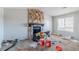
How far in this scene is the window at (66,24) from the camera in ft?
4.10

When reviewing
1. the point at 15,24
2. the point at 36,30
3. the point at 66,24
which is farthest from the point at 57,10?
the point at 15,24

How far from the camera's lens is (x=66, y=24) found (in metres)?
1.28

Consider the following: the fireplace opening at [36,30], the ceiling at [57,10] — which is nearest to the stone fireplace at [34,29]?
the fireplace opening at [36,30]

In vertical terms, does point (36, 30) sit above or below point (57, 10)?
below

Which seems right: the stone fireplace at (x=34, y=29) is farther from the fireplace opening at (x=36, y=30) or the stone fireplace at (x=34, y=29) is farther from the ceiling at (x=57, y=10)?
the ceiling at (x=57, y=10)

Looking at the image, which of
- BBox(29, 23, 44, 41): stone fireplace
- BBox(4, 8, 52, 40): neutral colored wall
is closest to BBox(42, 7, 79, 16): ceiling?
BBox(4, 8, 52, 40): neutral colored wall

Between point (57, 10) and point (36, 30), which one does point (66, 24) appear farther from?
point (36, 30)

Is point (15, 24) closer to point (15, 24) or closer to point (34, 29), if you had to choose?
point (15, 24)

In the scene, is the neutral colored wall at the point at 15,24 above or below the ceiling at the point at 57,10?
below

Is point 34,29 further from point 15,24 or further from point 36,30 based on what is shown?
point 15,24

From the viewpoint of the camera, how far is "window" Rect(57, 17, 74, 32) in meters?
1.25

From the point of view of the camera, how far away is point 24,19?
4.10 ft
